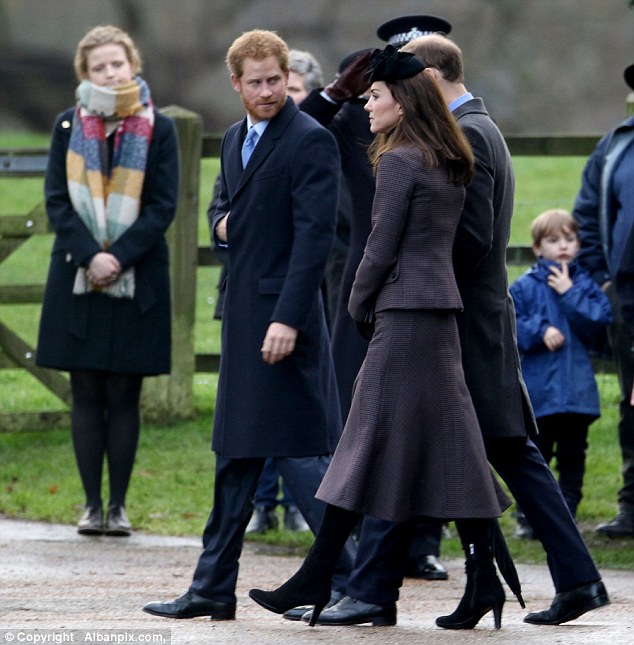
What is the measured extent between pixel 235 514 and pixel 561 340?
92.1 inches

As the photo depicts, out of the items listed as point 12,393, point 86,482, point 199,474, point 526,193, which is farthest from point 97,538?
point 526,193

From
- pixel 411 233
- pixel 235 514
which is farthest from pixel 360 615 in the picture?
pixel 411 233

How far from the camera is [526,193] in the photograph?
2014 centimetres

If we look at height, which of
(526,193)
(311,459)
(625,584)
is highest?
(526,193)

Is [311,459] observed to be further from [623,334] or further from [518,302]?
[623,334]

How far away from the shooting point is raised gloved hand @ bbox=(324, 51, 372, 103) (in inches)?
232

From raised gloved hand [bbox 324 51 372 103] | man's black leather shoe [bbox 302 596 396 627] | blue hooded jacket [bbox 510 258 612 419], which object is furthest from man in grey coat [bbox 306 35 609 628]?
blue hooded jacket [bbox 510 258 612 419]

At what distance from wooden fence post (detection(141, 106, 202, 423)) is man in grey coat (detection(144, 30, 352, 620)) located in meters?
4.12

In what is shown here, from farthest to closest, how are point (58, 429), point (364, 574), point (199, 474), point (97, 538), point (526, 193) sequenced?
point (526, 193), point (58, 429), point (199, 474), point (97, 538), point (364, 574)

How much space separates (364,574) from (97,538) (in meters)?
2.44

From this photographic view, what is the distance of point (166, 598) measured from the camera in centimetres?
569

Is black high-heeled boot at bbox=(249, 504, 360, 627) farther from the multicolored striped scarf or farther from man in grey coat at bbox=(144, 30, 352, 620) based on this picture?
the multicolored striped scarf

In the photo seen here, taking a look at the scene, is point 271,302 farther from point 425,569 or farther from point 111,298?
point 111,298

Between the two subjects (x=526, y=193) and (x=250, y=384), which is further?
(x=526, y=193)
